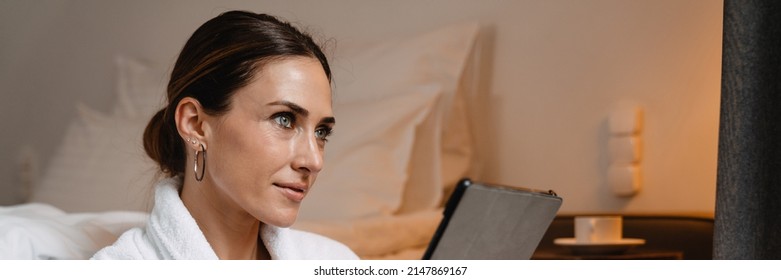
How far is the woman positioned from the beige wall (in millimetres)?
255

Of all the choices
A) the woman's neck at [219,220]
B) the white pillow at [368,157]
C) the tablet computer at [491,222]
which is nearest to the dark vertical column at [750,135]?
the tablet computer at [491,222]

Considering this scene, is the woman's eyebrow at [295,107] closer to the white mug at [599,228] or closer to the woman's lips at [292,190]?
the woman's lips at [292,190]

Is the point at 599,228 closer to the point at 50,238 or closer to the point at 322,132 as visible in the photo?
the point at 322,132

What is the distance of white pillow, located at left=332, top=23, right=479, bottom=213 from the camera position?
1.29 m

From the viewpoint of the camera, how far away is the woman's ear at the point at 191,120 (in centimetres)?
81

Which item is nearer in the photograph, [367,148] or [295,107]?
[295,107]

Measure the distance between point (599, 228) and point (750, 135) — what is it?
0.37 meters

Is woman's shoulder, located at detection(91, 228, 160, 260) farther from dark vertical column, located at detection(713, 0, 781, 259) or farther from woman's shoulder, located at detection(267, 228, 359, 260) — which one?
dark vertical column, located at detection(713, 0, 781, 259)

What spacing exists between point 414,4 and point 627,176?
356 mm

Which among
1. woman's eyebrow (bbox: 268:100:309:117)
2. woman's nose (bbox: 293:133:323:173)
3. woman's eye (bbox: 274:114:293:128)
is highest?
woman's eyebrow (bbox: 268:100:309:117)

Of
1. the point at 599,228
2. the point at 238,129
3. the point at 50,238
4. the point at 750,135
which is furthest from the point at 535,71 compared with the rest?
the point at 50,238

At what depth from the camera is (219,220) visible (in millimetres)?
855

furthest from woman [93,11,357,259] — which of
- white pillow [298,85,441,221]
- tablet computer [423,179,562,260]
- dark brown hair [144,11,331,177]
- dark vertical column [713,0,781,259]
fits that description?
white pillow [298,85,441,221]

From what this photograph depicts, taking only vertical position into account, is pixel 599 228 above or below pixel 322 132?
below
